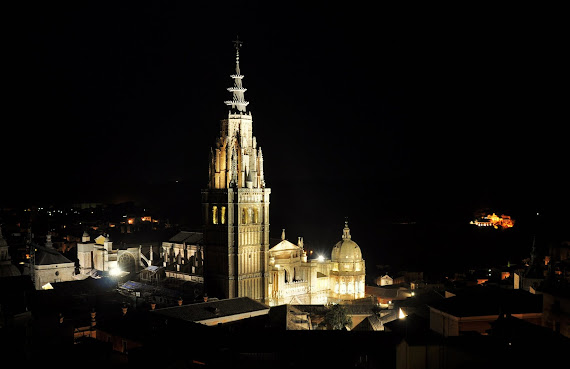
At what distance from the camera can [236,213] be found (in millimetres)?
50281

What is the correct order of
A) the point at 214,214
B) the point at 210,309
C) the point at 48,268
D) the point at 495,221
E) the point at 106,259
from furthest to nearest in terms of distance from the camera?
the point at 495,221 < the point at 106,259 < the point at 48,268 < the point at 214,214 < the point at 210,309

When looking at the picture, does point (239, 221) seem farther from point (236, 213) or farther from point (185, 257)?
point (185, 257)

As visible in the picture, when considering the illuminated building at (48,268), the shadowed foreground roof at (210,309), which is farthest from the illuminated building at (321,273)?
the illuminated building at (48,268)

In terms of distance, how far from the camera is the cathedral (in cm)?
5028

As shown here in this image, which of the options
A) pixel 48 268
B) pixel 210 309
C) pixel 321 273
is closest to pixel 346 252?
pixel 321 273

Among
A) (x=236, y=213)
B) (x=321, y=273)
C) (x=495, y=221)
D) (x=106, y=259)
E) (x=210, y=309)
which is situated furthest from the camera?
(x=495, y=221)

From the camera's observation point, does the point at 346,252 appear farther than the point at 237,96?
Yes

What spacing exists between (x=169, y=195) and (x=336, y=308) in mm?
140187

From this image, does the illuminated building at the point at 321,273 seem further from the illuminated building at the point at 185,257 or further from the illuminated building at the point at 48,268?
the illuminated building at the point at 48,268

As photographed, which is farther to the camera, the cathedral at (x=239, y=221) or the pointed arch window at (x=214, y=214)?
the pointed arch window at (x=214, y=214)

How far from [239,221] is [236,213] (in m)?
0.76

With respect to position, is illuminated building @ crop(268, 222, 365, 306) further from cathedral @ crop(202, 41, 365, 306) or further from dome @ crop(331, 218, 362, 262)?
cathedral @ crop(202, 41, 365, 306)

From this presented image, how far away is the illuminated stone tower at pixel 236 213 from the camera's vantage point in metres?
50.2

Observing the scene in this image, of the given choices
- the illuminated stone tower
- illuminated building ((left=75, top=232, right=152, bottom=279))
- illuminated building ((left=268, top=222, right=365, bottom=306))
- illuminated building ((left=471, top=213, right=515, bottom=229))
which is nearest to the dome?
illuminated building ((left=268, top=222, right=365, bottom=306))
